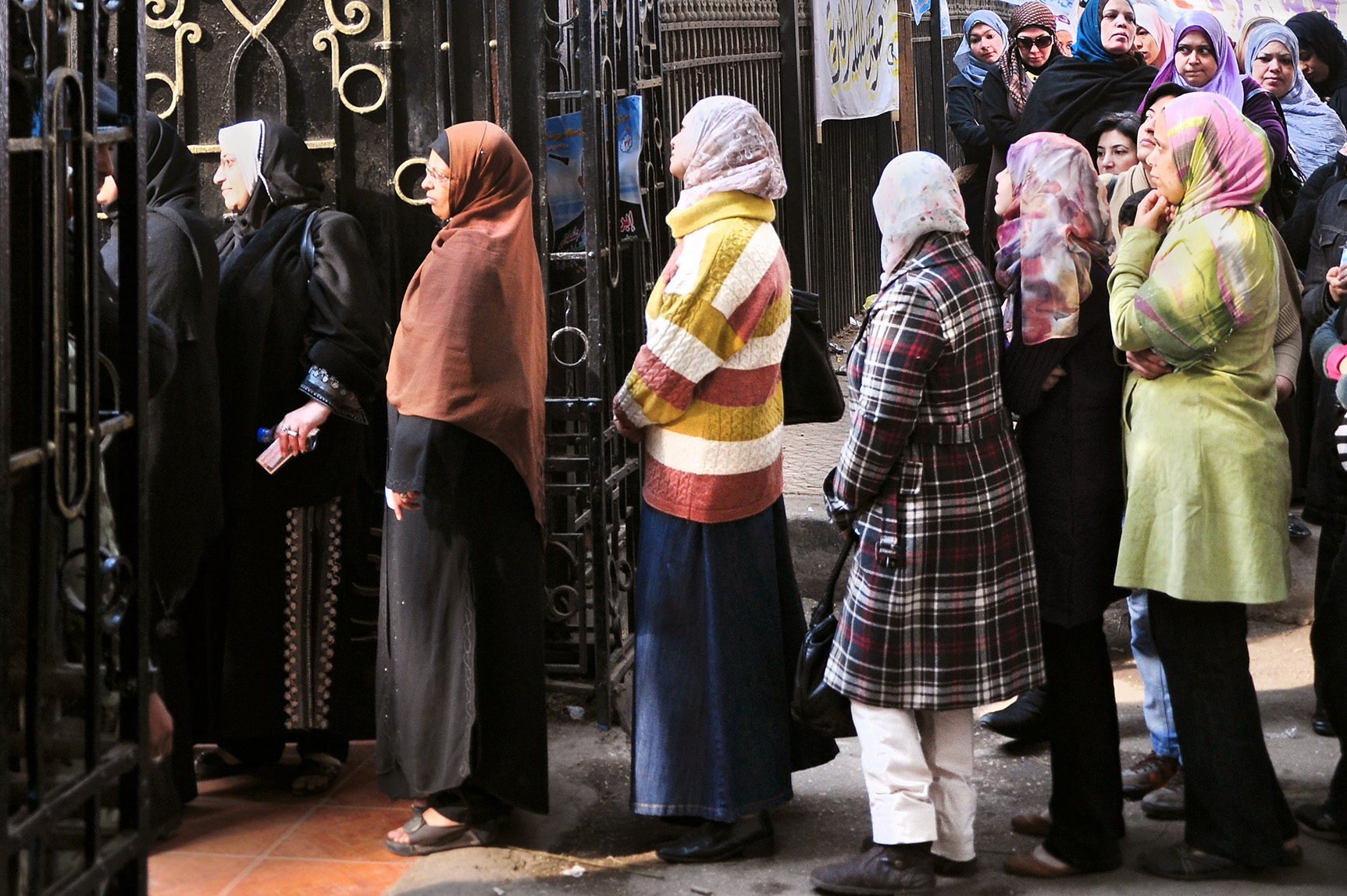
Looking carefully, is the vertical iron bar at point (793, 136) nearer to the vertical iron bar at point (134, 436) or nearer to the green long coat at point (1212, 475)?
the green long coat at point (1212, 475)

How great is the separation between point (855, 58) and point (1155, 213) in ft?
22.9

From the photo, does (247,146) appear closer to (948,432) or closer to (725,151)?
(725,151)

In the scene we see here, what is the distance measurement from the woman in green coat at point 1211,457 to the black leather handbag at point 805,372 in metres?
0.85

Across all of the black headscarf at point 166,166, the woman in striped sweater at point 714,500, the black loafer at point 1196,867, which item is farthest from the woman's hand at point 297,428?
the black loafer at point 1196,867

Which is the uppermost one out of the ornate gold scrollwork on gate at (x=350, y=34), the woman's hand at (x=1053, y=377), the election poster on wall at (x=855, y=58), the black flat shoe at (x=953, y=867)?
the election poster on wall at (x=855, y=58)

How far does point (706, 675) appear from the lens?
377 centimetres

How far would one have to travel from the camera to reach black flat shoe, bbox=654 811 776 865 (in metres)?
3.78

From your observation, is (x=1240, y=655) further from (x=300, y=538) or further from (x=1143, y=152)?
(x=300, y=538)

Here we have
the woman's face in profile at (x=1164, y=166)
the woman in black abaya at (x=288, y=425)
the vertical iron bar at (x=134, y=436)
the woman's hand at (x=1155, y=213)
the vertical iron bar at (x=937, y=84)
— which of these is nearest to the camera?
the vertical iron bar at (x=134, y=436)

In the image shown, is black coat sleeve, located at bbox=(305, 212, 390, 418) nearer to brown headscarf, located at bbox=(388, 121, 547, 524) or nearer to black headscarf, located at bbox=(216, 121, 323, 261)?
black headscarf, located at bbox=(216, 121, 323, 261)

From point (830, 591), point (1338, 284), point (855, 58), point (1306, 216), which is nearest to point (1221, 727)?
point (830, 591)

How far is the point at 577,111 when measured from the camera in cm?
465

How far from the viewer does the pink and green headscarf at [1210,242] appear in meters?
3.40

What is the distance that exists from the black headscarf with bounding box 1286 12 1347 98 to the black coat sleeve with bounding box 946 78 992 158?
1436 mm
